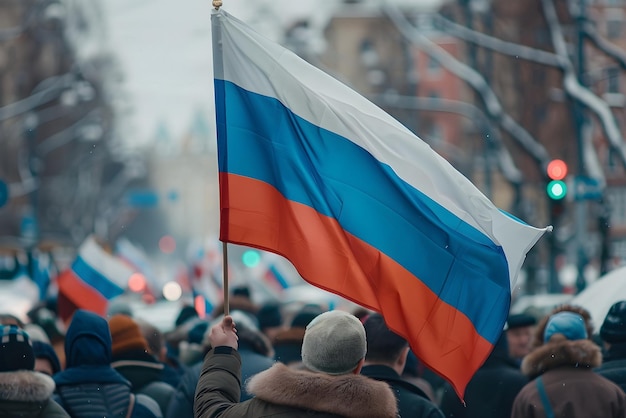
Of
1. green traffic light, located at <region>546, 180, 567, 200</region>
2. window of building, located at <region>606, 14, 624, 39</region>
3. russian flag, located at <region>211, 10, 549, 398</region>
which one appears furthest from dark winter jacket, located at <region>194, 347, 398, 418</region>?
window of building, located at <region>606, 14, 624, 39</region>

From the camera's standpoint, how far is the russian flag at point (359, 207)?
6277 mm

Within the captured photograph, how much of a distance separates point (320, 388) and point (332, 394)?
0.17 ft

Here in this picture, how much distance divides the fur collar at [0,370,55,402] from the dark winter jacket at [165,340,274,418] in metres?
1.53

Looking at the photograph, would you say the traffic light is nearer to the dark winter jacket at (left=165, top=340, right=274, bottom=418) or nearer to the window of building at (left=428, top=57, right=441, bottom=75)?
the dark winter jacket at (left=165, top=340, right=274, bottom=418)

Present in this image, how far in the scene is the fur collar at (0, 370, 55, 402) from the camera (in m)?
6.55

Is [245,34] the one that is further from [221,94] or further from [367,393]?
[367,393]

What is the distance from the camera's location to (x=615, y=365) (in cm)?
780

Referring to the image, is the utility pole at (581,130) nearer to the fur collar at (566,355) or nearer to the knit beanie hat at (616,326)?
the knit beanie hat at (616,326)

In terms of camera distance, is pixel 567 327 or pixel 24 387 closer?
pixel 24 387

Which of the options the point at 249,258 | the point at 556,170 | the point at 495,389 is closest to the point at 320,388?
the point at 495,389

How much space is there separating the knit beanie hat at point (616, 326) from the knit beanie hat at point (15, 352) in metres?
2.99

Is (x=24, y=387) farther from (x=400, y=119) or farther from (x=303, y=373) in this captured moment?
(x=400, y=119)

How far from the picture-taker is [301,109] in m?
6.68

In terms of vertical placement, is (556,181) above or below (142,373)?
below
